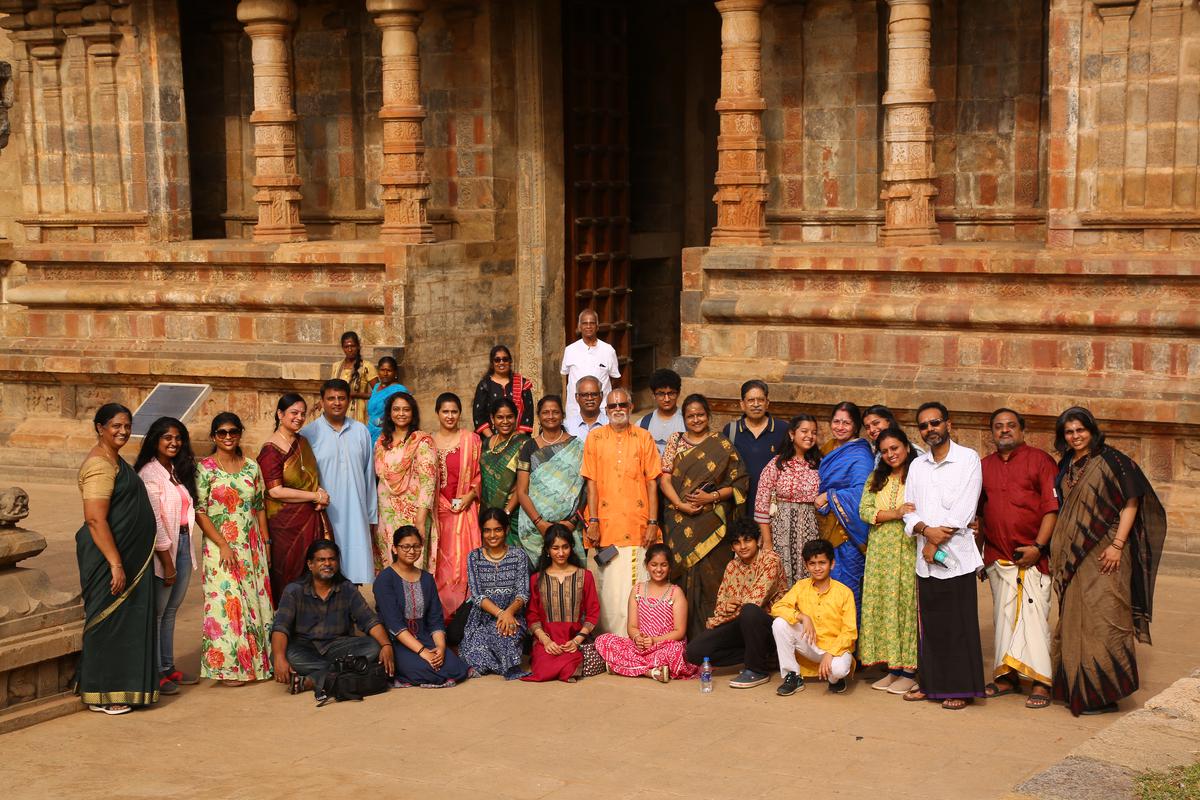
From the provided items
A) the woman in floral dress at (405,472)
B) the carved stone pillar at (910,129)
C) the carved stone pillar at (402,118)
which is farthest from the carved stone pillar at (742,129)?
the woman in floral dress at (405,472)

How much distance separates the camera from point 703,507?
30.6ft

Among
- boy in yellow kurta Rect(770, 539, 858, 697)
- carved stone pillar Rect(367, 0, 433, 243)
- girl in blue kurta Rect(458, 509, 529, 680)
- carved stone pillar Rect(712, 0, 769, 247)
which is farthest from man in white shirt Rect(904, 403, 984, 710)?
carved stone pillar Rect(367, 0, 433, 243)

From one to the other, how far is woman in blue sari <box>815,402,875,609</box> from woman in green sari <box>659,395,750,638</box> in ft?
1.94

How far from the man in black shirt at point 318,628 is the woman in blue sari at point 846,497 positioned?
228 centimetres

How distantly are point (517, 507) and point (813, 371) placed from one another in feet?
12.1

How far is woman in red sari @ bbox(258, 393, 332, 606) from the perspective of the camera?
30.4 feet

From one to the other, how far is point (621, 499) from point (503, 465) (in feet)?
2.39

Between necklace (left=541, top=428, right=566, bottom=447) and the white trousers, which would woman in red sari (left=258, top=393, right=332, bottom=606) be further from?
the white trousers

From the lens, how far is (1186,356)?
445 inches

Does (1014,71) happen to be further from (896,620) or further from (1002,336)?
(896,620)

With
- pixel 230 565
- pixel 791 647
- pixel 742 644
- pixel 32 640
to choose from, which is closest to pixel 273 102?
pixel 230 565

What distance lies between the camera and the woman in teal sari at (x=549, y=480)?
960cm

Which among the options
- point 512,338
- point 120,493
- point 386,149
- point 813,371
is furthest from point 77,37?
point 120,493

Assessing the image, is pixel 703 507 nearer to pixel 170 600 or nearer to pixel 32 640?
pixel 170 600
